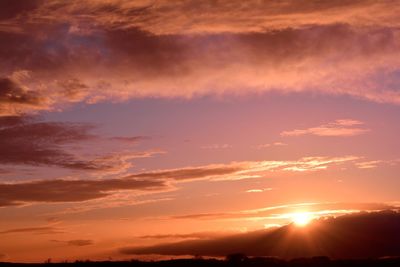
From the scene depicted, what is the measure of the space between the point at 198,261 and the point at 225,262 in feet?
8.25

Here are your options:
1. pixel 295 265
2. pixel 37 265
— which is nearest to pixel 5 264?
pixel 37 265

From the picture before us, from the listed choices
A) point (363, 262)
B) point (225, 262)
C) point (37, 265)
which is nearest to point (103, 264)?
point (37, 265)

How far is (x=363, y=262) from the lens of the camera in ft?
176

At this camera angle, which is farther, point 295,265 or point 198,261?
point 198,261

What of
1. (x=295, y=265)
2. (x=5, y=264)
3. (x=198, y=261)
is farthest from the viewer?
(x=5, y=264)

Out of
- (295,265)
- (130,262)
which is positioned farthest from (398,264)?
(130,262)

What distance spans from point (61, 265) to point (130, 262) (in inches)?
213

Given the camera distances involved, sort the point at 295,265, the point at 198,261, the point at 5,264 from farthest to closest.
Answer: the point at 5,264, the point at 198,261, the point at 295,265

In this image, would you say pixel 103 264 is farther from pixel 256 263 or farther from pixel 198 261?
pixel 256 263

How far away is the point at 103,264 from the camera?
5416 cm

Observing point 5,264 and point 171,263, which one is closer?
point 171,263

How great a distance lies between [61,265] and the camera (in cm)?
5416

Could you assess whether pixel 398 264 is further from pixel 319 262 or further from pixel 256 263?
pixel 256 263

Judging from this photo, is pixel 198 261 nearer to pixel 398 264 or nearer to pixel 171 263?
pixel 171 263
